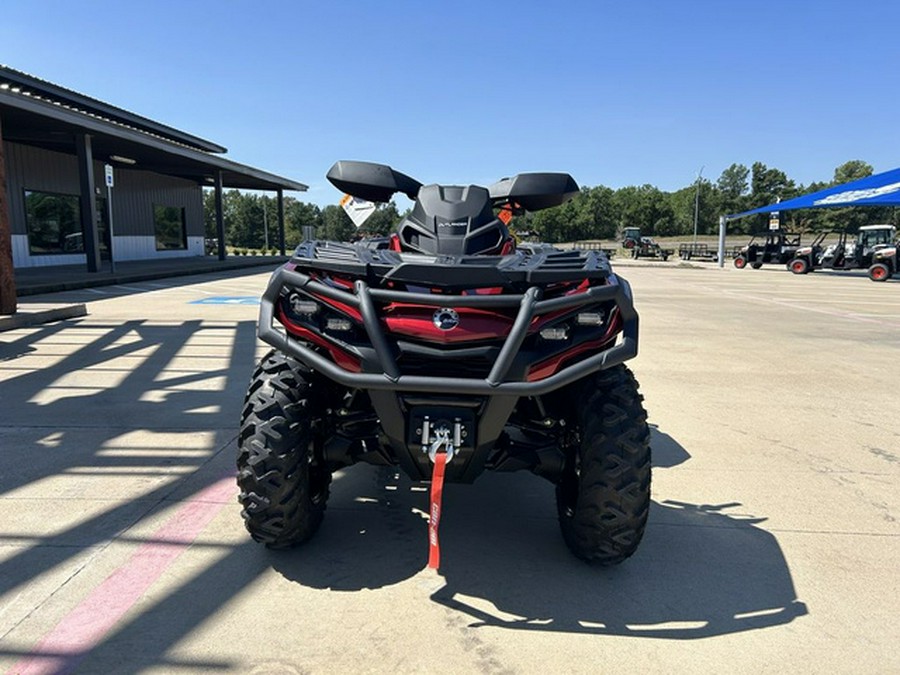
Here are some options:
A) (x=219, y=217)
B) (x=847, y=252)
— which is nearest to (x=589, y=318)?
(x=219, y=217)

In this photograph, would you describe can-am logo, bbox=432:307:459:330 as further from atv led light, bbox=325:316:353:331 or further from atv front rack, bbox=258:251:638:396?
atv led light, bbox=325:316:353:331

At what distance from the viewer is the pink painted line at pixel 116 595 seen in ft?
6.52

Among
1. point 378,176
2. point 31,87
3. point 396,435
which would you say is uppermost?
point 31,87

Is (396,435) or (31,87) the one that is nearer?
(396,435)

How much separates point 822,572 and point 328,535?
2245 mm

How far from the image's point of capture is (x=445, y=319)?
222 centimetres

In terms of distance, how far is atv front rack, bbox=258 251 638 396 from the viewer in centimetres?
214

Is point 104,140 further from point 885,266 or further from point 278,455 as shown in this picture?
point 885,266

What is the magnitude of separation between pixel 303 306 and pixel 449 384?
685 mm

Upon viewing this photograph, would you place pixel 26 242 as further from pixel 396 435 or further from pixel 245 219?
pixel 245 219

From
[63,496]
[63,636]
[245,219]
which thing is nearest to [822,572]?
[63,636]

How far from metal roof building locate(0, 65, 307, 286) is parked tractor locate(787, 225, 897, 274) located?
2384 cm

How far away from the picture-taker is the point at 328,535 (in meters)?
2.85

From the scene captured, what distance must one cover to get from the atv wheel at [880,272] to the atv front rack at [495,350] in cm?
2411
